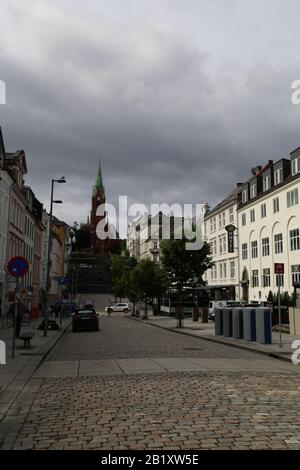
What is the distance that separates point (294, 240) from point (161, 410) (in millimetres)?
37358

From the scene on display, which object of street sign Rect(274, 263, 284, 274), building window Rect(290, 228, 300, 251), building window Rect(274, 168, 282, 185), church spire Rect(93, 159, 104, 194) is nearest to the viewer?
street sign Rect(274, 263, 284, 274)

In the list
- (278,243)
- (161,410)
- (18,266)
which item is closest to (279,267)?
(18,266)

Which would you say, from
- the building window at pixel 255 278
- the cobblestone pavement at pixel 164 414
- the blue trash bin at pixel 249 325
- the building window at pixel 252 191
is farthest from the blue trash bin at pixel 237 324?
the building window at pixel 252 191

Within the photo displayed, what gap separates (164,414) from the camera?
748 cm

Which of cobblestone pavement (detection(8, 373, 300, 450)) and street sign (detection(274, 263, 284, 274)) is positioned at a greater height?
street sign (detection(274, 263, 284, 274))

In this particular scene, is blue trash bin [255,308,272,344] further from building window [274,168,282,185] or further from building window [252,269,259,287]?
building window [252,269,259,287]

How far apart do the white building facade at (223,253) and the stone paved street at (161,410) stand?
44.8 m

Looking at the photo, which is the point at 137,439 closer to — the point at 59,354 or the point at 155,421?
the point at 155,421

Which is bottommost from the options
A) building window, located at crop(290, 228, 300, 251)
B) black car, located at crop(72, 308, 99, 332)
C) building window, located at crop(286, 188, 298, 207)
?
black car, located at crop(72, 308, 99, 332)

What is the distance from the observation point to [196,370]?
12.7 m

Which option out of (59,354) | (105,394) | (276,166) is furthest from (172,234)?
(105,394)

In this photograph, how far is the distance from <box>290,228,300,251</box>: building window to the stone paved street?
99.5 feet

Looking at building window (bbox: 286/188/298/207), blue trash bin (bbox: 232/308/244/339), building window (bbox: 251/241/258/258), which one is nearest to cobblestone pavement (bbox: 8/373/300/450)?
blue trash bin (bbox: 232/308/244/339)

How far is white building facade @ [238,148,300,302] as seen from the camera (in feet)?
141
